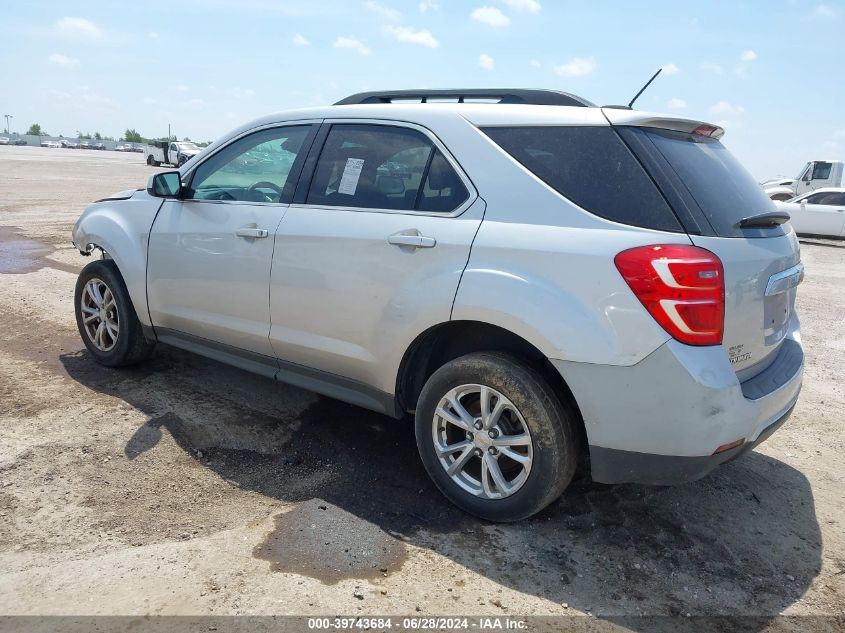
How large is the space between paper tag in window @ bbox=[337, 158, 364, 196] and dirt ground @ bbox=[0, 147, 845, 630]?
149 cm

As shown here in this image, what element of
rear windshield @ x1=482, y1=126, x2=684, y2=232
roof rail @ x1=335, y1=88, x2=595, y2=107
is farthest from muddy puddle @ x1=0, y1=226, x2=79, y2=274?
rear windshield @ x1=482, y1=126, x2=684, y2=232

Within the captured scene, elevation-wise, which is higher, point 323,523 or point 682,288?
point 682,288

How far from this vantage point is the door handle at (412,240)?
126 inches

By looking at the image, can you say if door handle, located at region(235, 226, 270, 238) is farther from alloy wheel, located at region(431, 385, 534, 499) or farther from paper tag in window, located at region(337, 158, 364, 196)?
alloy wheel, located at region(431, 385, 534, 499)

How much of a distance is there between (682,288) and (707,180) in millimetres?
658

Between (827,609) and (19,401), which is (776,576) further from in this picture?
(19,401)

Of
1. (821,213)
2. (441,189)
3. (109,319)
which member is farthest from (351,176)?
(821,213)

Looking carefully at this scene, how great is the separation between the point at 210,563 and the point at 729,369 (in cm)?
226

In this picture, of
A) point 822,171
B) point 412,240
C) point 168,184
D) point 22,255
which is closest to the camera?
point 412,240

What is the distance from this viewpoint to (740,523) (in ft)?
11.0

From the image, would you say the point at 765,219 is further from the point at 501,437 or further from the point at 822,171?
the point at 822,171

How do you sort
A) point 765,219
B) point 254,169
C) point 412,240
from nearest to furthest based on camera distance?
1. point 765,219
2. point 412,240
3. point 254,169

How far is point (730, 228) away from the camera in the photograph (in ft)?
9.39

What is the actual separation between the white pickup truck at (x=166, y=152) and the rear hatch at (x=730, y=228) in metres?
42.9
